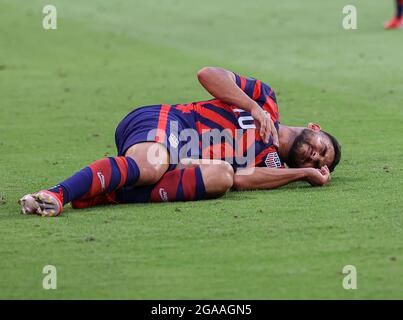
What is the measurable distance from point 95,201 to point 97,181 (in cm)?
32

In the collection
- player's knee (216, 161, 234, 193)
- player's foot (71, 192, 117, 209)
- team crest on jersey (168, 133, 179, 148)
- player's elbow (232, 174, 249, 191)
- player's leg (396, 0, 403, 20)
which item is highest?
player's leg (396, 0, 403, 20)

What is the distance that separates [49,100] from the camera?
11.7 m

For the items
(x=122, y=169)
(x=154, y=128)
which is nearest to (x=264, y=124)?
(x=154, y=128)

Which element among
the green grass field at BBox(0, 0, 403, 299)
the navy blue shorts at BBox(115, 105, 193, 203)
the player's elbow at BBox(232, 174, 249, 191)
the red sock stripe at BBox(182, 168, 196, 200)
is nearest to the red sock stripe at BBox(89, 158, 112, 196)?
the green grass field at BBox(0, 0, 403, 299)

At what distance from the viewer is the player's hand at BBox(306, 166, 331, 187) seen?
6.77m

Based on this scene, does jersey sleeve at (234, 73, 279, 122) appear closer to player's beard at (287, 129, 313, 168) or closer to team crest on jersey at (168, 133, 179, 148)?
player's beard at (287, 129, 313, 168)

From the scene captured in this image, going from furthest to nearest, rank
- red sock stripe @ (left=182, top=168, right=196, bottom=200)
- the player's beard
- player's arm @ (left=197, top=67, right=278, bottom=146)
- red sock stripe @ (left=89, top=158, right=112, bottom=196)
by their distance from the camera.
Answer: the player's beard
player's arm @ (left=197, top=67, right=278, bottom=146)
red sock stripe @ (left=182, top=168, right=196, bottom=200)
red sock stripe @ (left=89, top=158, right=112, bottom=196)

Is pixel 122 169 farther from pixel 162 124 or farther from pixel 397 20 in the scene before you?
pixel 397 20

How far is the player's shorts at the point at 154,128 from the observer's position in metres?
6.57

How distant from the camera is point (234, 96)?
Answer: 6793mm

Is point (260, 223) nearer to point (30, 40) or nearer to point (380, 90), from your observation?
point (380, 90)

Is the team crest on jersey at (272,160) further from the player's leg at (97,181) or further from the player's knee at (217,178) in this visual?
the player's leg at (97,181)

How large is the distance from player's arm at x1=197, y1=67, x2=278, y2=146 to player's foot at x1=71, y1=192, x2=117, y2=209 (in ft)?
3.40
